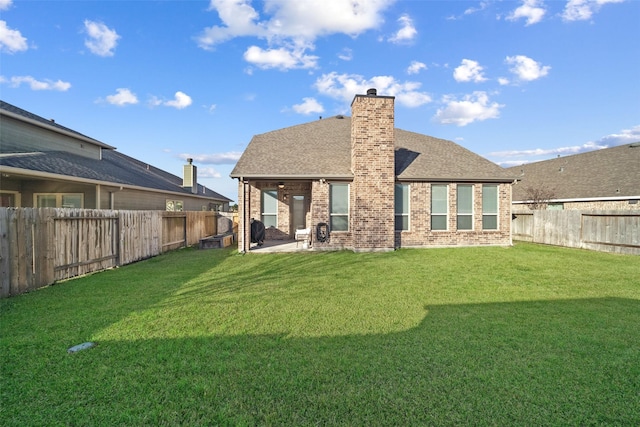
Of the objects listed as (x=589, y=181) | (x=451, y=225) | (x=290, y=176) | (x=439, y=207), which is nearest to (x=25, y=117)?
(x=290, y=176)

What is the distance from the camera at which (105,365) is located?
305 centimetres

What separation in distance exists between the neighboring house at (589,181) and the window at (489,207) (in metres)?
3.36

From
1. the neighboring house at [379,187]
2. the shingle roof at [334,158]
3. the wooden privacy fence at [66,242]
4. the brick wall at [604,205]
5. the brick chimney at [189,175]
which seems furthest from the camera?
the brick chimney at [189,175]

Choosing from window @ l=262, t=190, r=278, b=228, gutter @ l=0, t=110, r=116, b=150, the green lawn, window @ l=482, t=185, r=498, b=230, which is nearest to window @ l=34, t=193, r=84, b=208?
gutter @ l=0, t=110, r=116, b=150

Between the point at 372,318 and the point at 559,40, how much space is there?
13004 mm

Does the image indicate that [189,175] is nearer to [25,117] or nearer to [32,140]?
[32,140]

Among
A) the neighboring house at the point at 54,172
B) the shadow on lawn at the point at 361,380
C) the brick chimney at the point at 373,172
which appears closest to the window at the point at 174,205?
the neighboring house at the point at 54,172

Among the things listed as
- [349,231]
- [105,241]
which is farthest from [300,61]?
[105,241]

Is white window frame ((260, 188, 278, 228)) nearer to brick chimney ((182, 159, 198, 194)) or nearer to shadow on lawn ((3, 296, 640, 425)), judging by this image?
brick chimney ((182, 159, 198, 194))

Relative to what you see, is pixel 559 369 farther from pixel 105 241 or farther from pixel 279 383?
pixel 105 241

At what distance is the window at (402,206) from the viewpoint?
38.8 ft

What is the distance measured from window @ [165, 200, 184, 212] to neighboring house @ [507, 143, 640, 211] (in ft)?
63.0

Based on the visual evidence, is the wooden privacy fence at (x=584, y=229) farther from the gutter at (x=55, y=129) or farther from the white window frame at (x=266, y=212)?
the gutter at (x=55, y=129)

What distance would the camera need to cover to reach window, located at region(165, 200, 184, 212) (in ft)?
58.2
